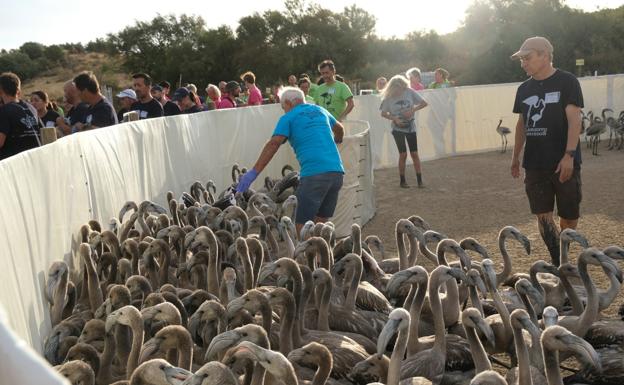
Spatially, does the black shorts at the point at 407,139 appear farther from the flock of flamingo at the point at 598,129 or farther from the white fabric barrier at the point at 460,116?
the flock of flamingo at the point at 598,129

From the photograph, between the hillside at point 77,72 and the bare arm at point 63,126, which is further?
the hillside at point 77,72

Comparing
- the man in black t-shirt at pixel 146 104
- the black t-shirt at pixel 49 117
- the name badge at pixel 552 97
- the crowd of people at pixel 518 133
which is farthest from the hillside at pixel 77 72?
the name badge at pixel 552 97

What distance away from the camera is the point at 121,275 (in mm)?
7488

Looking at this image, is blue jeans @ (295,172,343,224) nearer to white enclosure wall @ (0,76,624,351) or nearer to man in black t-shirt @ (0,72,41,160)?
white enclosure wall @ (0,76,624,351)

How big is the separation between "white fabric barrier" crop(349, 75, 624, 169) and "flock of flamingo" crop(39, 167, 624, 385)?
12573mm

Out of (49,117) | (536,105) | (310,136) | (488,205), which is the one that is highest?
(49,117)

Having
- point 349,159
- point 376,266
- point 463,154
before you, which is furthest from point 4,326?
point 463,154

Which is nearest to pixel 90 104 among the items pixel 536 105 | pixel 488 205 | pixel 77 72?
pixel 536 105

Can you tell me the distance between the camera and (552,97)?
7895mm

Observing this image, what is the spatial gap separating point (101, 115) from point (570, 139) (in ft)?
18.8

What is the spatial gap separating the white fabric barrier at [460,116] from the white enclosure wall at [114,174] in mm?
68

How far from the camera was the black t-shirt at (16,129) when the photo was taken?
8.76 m

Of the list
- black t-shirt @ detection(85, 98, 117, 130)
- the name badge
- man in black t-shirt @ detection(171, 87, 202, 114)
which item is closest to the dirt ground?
the name badge

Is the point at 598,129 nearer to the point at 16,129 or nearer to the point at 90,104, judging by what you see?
the point at 90,104
